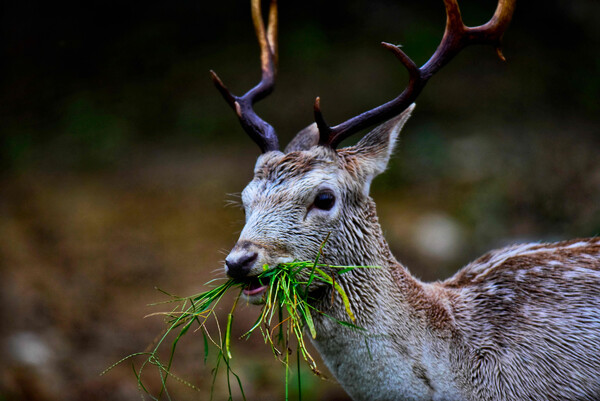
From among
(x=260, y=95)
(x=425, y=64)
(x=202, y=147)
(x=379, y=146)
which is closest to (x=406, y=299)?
(x=379, y=146)

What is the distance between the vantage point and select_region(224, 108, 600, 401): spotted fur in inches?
126

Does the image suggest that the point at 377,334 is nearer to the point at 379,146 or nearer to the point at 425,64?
the point at 379,146

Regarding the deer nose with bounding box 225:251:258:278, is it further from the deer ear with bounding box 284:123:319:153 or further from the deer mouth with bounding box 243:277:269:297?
the deer ear with bounding box 284:123:319:153

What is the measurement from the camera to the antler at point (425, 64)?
11.5 feet

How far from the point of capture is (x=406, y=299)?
344cm

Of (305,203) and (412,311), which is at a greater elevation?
(305,203)

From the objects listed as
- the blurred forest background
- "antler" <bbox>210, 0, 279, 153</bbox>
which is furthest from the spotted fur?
the blurred forest background

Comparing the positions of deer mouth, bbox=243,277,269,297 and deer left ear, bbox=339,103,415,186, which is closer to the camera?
deer mouth, bbox=243,277,269,297

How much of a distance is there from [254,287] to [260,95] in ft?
5.42

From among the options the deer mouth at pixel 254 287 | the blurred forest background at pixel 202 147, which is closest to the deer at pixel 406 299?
the deer mouth at pixel 254 287

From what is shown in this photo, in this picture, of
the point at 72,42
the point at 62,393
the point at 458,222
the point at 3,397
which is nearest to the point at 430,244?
the point at 458,222

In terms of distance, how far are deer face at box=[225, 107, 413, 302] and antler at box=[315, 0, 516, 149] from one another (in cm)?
12

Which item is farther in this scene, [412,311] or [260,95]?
[260,95]

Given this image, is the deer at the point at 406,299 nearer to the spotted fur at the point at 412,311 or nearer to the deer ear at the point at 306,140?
the spotted fur at the point at 412,311
